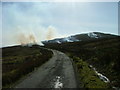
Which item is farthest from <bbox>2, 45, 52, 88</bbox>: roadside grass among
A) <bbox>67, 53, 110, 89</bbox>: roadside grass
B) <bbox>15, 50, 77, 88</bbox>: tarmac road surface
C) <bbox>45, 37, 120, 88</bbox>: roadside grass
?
<bbox>45, 37, 120, 88</bbox>: roadside grass

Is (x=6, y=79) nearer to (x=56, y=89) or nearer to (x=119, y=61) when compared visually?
(x=56, y=89)

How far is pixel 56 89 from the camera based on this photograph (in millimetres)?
15727

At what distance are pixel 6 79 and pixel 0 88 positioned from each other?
2.99 m

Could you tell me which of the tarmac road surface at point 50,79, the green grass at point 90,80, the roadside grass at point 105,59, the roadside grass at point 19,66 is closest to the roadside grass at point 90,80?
the green grass at point 90,80

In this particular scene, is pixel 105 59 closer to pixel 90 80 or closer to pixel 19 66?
pixel 19 66

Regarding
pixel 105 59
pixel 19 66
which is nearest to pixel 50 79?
pixel 19 66

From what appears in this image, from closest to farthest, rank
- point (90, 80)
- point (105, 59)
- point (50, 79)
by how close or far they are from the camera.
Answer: point (90, 80) → point (50, 79) → point (105, 59)

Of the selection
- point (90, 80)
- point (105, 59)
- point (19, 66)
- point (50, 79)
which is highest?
point (90, 80)

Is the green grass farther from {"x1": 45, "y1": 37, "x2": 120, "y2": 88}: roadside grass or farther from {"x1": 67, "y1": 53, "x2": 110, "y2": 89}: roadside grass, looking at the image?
{"x1": 45, "y1": 37, "x2": 120, "y2": 88}: roadside grass

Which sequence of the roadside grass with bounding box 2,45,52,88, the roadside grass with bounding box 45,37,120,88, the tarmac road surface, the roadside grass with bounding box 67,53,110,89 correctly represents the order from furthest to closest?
1. the roadside grass with bounding box 45,37,120,88
2. the roadside grass with bounding box 2,45,52,88
3. the tarmac road surface
4. the roadside grass with bounding box 67,53,110,89

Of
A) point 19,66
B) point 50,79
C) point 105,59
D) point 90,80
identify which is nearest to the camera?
point 90,80

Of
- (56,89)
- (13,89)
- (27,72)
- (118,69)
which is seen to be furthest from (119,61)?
(13,89)

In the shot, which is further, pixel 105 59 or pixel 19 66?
pixel 105 59

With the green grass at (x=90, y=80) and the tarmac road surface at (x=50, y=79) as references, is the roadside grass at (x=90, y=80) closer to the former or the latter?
the green grass at (x=90, y=80)
